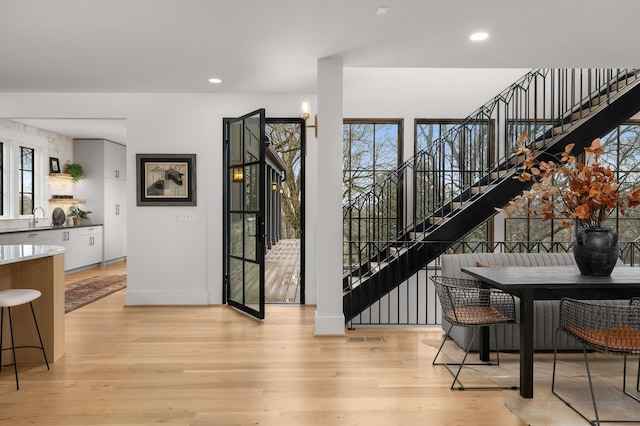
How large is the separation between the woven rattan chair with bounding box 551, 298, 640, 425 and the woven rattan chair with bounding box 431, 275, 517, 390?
432 mm

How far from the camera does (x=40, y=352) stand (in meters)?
A: 3.43

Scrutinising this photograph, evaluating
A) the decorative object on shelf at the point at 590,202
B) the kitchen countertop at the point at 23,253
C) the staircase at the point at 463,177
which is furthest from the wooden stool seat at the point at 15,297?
the decorative object on shelf at the point at 590,202

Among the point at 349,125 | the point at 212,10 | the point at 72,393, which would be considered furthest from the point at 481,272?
the point at 349,125

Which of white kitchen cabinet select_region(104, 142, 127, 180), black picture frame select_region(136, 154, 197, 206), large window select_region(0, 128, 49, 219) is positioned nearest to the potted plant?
large window select_region(0, 128, 49, 219)

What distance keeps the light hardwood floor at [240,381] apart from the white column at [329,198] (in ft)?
0.97

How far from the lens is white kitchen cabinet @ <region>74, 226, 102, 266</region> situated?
7.90 meters

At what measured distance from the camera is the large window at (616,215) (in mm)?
6219

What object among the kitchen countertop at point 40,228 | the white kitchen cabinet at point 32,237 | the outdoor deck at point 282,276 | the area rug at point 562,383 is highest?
the kitchen countertop at point 40,228

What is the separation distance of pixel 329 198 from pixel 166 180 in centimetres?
251

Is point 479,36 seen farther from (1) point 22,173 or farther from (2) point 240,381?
(1) point 22,173

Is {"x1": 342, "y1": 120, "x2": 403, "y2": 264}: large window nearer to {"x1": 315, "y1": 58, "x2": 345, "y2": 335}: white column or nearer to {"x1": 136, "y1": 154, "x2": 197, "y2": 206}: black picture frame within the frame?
{"x1": 315, "y1": 58, "x2": 345, "y2": 335}: white column

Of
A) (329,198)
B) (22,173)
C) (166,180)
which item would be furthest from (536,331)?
(22,173)

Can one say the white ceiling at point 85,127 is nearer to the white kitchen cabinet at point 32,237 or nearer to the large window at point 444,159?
the white kitchen cabinet at point 32,237

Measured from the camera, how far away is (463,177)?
5961 mm
